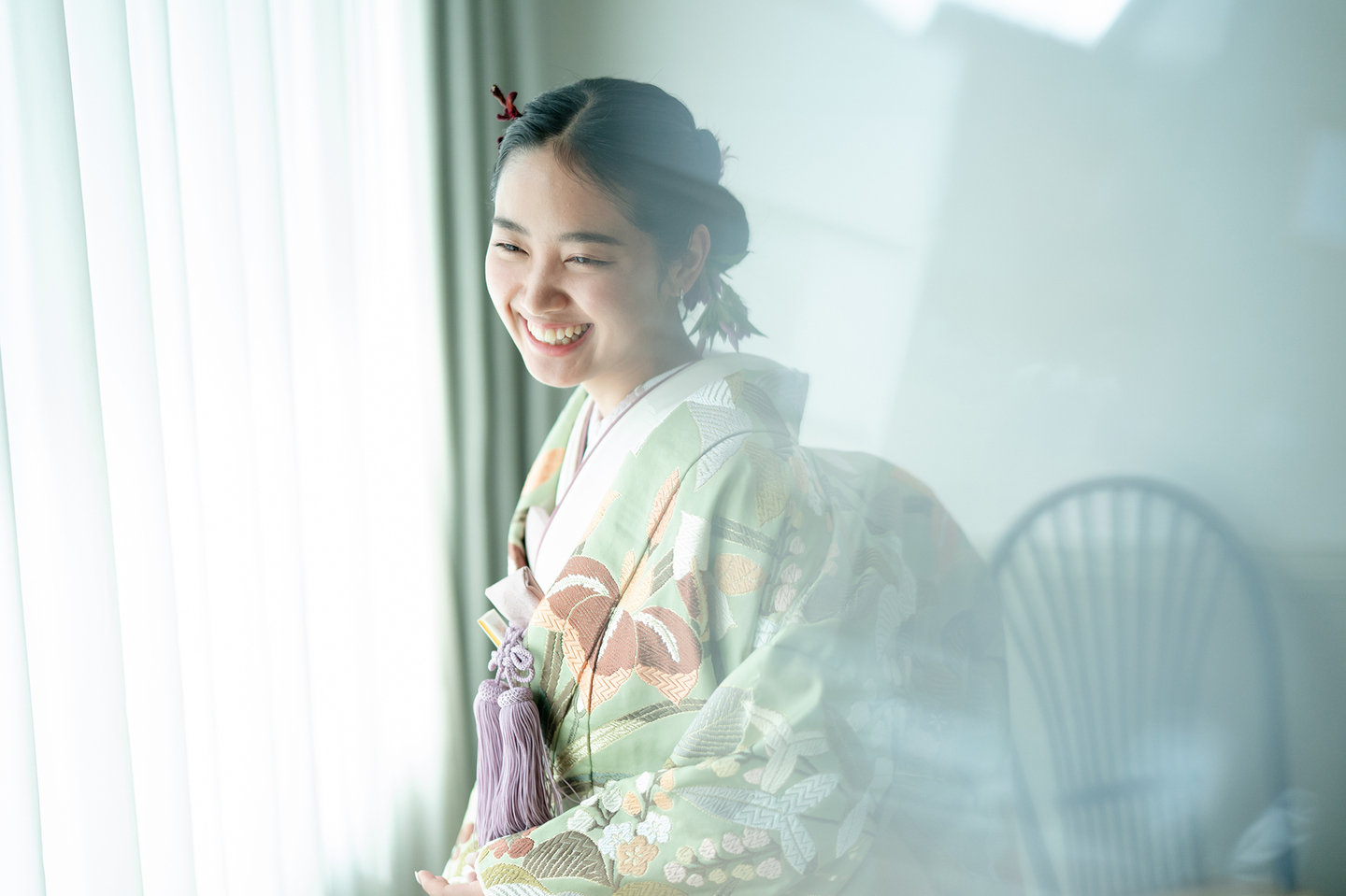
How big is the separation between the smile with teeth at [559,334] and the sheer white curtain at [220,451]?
0.92ft

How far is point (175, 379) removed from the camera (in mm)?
689

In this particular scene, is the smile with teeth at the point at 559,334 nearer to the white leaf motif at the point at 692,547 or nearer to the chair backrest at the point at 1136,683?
the white leaf motif at the point at 692,547

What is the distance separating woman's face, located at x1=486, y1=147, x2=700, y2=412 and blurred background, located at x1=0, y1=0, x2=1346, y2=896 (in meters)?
0.10

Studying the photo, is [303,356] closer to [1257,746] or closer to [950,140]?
[950,140]

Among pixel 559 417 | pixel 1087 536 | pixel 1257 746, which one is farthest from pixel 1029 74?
pixel 559 417

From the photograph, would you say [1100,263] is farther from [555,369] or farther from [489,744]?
[489,744]

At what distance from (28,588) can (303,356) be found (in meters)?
0.35

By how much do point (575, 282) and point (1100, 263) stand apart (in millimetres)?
377

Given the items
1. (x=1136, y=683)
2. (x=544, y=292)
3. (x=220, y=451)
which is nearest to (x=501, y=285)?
Result: (x=544, y=292)

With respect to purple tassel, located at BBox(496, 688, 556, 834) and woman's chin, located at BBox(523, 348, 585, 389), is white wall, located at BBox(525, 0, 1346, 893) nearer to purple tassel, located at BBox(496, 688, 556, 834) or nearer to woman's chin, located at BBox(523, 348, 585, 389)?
woman's chin, located at BBox(523, 348, 585, 389)

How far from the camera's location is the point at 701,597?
0.52 metres

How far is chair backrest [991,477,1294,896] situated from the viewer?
0.31 metres

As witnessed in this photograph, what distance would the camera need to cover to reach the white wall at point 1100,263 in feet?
0.96

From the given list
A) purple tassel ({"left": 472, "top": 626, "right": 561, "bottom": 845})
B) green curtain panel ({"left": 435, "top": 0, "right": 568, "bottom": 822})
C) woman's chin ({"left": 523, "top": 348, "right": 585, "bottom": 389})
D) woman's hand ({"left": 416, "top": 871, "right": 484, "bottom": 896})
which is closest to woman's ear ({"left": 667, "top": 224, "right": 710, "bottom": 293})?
woman's chin ({"left": 523, "top": 348, "right": 585, "bottom": 389})
